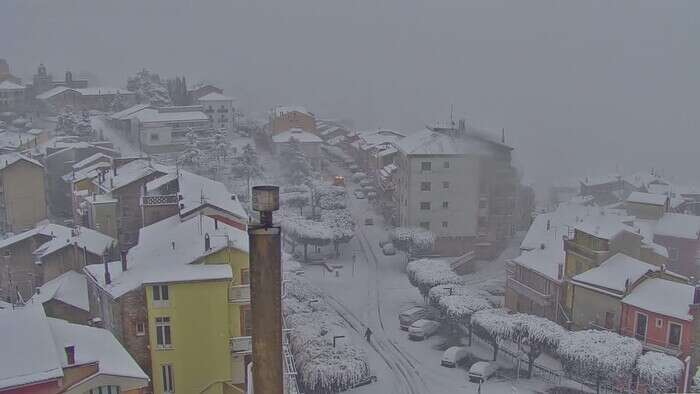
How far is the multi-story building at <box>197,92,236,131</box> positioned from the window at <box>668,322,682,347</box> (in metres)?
59.4

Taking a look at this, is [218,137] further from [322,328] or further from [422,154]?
[322,328]

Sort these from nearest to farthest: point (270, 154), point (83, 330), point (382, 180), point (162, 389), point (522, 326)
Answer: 1. point (83, 330)
2. point (162, 389)
3. point (522, 326)
4. point (382, 180)
5. point (270, 154)

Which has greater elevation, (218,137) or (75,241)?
(218,137)

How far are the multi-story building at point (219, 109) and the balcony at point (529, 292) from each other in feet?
161

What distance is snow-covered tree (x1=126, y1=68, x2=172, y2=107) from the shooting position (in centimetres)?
8069

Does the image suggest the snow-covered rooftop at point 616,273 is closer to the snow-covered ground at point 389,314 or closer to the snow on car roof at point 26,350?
the snow-covered ground at point 389,314

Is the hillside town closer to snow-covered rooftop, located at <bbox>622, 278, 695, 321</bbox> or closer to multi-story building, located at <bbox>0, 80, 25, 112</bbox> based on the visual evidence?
snow-covered rooftop, located at <bbox>622, 278, 695, 321</bbox>

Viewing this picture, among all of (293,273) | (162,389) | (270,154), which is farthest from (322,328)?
(270,154)

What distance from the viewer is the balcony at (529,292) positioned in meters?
35.0

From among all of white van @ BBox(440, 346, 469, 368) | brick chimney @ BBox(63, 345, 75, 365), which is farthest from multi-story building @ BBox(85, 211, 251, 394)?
white van @ BBox(440, 346, 469, 368)

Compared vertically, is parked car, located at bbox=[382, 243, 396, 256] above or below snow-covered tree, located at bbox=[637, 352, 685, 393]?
above

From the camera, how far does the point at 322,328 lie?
32031 mm

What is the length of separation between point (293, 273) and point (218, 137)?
28413 millimetres

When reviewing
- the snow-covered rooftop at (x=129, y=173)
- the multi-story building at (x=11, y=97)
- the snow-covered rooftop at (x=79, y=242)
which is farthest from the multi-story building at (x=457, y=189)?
the multi-story building at (x=11, y=97)
